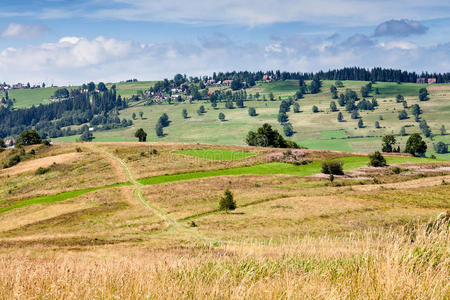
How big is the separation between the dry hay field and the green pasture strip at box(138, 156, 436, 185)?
53 cm

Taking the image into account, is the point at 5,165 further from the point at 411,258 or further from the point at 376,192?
the point at 411,258

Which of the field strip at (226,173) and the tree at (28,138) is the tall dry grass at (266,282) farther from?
the tree at (28,138)

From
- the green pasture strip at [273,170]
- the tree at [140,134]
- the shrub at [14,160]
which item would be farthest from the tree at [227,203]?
the tree at [140,134]

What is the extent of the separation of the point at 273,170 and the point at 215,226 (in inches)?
2147

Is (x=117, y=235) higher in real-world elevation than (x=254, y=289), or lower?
lower

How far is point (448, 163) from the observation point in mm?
115750

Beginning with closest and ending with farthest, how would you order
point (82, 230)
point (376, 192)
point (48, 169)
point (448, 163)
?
point (82, 230), point (376, 192), point (448, 163), point (48, 169)

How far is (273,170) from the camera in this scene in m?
114

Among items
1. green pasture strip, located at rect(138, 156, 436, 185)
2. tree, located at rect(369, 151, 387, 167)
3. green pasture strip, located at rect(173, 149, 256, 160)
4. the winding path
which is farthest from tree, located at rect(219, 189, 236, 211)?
green pasture strip, located at rect(173, 149, 256, 160)

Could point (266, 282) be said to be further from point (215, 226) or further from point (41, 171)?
point (41, 171)

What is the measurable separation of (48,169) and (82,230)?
67.6 meters

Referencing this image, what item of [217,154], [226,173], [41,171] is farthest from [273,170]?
[41,171]

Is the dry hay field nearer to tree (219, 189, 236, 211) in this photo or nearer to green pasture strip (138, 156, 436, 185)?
green pasture strip (138, 156, 436, 185)

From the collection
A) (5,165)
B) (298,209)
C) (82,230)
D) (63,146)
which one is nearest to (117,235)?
(82,230)
